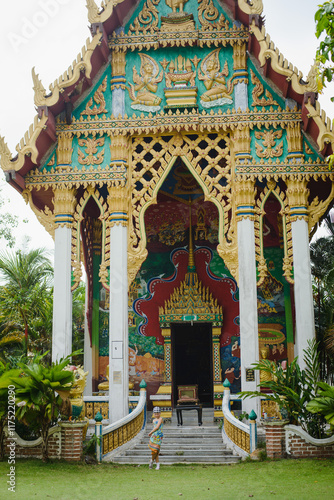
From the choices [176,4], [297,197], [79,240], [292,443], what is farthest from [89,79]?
[292,443]

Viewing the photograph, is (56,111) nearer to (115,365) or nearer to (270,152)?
(270,152)

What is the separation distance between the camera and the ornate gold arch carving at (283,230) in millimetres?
11938

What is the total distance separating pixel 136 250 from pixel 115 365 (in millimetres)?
2331

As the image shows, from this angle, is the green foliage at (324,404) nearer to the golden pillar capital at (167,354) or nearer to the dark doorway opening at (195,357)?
the golden pillar capital at (167,354)

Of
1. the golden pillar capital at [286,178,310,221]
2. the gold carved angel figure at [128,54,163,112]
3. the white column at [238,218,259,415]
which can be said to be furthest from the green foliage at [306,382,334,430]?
the gold carved angel figure at [128,54,163,112]

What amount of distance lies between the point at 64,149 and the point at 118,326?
3843 millimetres

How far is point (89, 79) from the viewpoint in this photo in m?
12.7

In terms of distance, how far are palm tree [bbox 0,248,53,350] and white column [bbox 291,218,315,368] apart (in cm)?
730

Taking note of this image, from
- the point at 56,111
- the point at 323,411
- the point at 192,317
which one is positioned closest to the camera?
the point at 323,411

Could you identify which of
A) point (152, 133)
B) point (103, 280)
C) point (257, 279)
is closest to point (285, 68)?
point (152, 133)

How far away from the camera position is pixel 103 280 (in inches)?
475

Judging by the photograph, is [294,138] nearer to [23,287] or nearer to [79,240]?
[79,240]

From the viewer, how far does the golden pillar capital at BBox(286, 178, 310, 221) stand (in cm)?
1214

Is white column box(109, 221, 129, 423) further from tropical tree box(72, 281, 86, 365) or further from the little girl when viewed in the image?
tropical tree box(72, 281, 86, 365)
